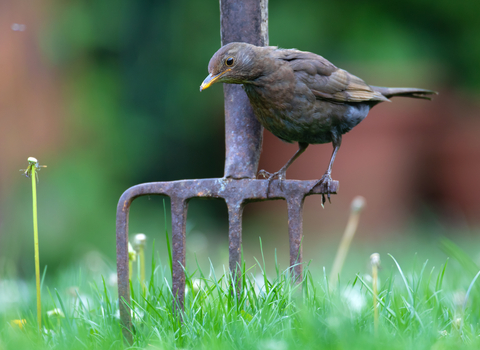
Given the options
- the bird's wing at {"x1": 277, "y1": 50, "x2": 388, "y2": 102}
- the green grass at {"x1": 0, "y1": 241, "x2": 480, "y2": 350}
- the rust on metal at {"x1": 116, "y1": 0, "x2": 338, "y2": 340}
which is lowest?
the green grass at {"x1": 0, "y1": 241, "x2": 480, "y2": 350}

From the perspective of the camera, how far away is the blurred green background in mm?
4309

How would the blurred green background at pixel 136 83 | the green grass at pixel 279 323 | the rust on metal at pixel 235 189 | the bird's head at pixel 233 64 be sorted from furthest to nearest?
the blurred green background at pixel 136 83 → the bird's head at pixel 233 64 → the rust on metal at pixel 235 189 → the green grass at pixel 279 323

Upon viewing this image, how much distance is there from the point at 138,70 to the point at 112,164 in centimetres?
91

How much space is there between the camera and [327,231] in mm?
4461

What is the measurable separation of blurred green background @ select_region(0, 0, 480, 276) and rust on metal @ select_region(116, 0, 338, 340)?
2.10 meters

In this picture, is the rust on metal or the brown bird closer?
the rust on metal

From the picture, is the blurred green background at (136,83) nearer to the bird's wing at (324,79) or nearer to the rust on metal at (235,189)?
the bird's wing at (324,79)

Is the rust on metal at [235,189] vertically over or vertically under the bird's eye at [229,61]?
under

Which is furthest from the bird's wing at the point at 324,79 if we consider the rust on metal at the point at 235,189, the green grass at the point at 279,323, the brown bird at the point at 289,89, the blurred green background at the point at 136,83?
the blurred green background at the point at 136,83

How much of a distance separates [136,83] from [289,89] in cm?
288

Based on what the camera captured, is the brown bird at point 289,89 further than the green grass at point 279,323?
Yes

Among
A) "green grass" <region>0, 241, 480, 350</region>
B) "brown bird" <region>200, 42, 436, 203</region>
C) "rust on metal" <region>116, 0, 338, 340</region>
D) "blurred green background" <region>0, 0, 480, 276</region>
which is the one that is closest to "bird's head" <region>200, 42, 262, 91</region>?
"brown bird" <region>200, 42, 436, 203</region>

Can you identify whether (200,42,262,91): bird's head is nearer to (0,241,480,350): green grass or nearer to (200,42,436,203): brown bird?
(200,42,436,203): brown bird

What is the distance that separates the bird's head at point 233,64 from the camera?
6.77ft
